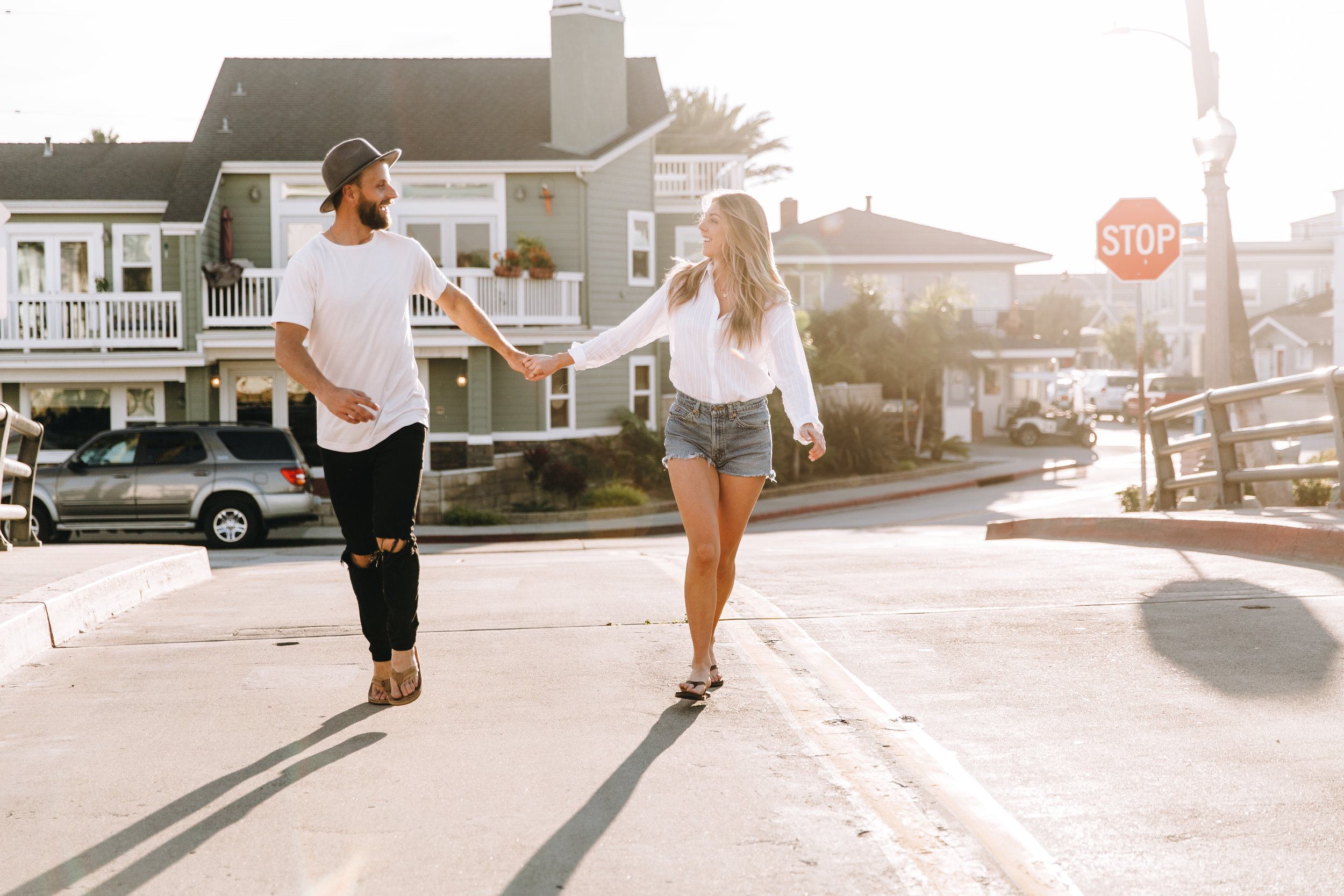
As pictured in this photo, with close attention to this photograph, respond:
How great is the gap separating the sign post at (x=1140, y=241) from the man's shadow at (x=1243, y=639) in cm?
919

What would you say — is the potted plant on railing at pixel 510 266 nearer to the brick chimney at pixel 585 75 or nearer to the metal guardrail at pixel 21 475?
the brick chimney at pixel 585 75

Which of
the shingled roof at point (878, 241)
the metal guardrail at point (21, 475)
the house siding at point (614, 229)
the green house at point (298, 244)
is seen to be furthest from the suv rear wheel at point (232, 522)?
the shingled roof at point (878, 241)

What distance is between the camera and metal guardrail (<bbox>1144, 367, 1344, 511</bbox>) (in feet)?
29.5

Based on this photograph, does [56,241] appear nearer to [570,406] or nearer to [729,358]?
[570,406]

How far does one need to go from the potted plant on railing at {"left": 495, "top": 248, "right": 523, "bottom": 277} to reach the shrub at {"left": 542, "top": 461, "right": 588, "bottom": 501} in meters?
4.24

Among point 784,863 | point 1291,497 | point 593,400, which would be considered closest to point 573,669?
point 784,863

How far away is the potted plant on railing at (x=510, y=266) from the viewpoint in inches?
1048

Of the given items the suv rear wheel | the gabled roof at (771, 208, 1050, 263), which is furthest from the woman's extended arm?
the gabled roof at (771, 208, 1050, 263)

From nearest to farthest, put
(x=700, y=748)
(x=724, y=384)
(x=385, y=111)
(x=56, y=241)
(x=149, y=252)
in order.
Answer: (x=700, y=748), (x=724, y=384), (x=56, y=241), (x=149, y=252), (x=385, y=111)

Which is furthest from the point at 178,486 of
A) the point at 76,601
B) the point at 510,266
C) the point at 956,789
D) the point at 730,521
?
the point at 956,789

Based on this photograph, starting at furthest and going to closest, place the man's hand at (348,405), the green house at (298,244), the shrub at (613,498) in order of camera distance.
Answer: the green house at (298,244)
the shrub at (613,498)
the man's hand at (348,405)

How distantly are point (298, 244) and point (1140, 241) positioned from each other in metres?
18.1

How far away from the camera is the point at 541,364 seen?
573 cm

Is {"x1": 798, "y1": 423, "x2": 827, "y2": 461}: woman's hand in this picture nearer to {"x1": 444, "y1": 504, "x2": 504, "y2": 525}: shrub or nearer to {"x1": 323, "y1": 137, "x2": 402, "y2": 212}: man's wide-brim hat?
{"x1": 323, "y1": 137, "x2": 402, "y2": 212}: man's wide-brim hat
